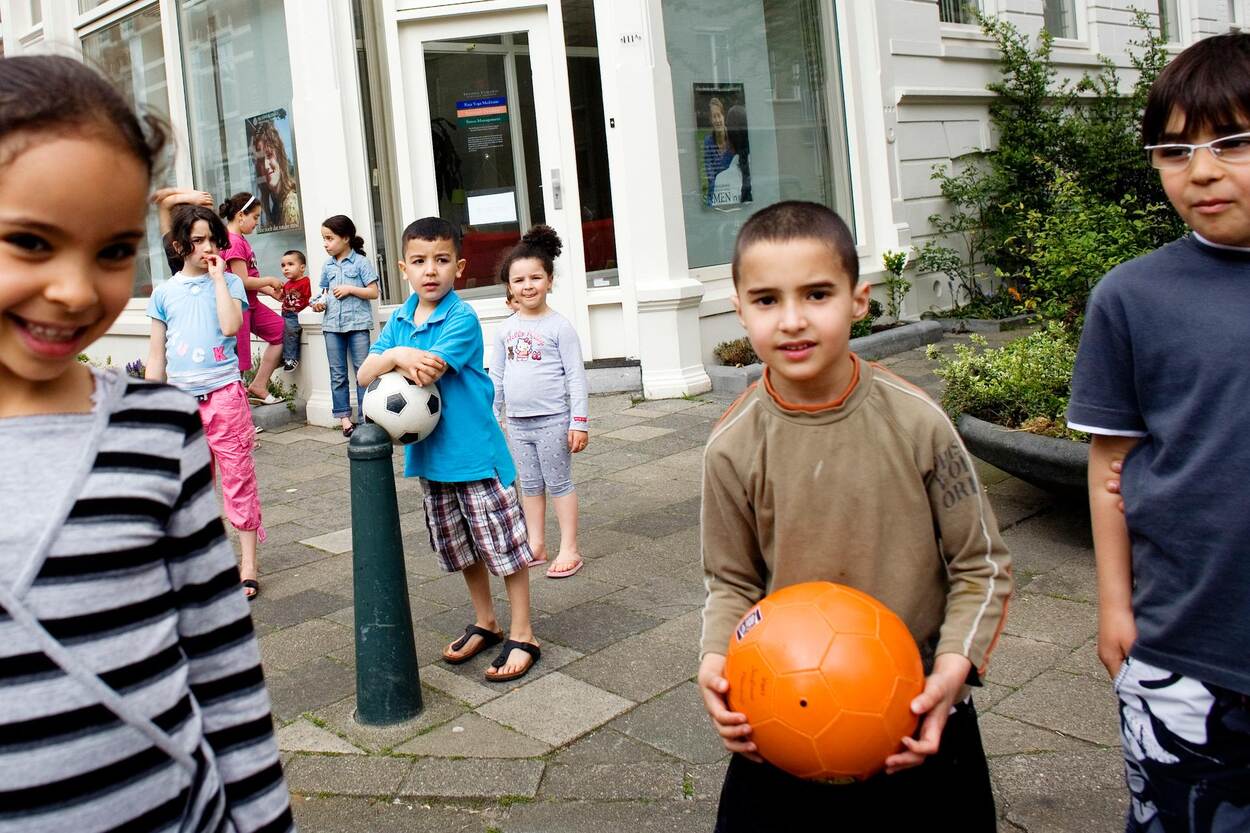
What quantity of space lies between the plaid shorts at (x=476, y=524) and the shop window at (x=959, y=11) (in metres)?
10.4

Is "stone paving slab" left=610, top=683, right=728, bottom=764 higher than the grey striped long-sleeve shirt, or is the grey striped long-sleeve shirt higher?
the grey striped long-sleeve shirt

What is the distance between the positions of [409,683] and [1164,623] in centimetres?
259

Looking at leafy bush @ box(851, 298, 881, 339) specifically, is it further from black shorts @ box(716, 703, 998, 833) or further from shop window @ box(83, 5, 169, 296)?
black shorts @ box(716, 703, 998, 833)

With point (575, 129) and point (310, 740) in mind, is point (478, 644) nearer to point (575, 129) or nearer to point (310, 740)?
point (310, 740)

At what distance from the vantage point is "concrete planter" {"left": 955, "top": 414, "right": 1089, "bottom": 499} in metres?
4.87

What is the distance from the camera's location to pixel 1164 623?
200 centimetres

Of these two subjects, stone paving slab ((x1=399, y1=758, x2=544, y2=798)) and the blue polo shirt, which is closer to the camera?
stone paving slab ((x1=399, y1=758, x2=544, y2=798))

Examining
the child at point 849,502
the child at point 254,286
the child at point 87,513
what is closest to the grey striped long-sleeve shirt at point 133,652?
the child at point 87,513

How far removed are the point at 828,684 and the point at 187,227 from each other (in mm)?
4616

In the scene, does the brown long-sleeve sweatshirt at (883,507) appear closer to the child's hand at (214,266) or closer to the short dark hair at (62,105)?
the short dark hair at (62,105)

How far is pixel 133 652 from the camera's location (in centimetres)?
142

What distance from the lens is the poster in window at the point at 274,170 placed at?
1032 centimetres

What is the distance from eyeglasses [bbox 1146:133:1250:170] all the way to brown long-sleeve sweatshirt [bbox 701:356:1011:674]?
1.95 ft

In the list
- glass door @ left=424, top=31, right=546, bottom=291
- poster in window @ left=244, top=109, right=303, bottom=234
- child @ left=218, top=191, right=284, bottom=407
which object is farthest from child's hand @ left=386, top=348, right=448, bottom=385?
poster in window @ left=244, top=109, right=303, bottom=234
